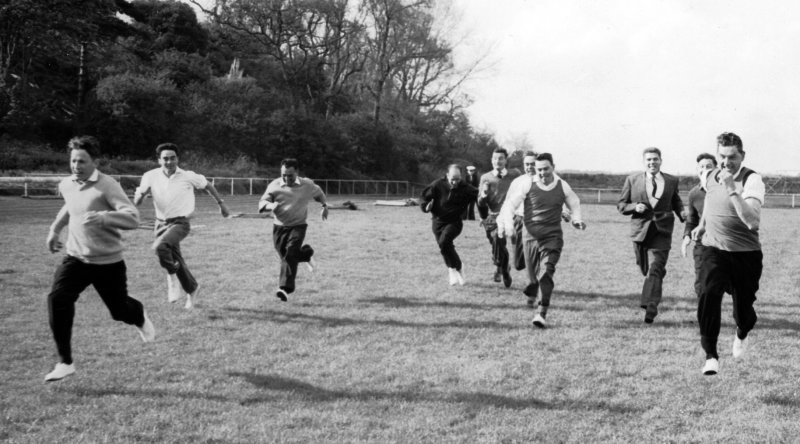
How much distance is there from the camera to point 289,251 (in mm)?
8539

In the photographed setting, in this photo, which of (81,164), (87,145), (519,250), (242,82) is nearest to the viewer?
(81,164)

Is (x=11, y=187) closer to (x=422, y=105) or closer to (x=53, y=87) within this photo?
(x=53, y=87)

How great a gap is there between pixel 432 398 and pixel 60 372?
265 centimetres

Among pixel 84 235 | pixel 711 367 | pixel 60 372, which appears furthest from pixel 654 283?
pixel 60 372

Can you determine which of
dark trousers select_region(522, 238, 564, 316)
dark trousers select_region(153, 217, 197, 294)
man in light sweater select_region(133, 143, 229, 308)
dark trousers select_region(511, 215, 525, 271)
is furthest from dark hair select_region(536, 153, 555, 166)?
dark trousers select_region(153, 217, 197, 294)

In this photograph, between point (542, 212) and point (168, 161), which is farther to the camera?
point (168, 161)

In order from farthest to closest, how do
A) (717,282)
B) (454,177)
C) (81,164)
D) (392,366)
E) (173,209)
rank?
(454,177), (173,209), (392,366), (717,282), (81,164)

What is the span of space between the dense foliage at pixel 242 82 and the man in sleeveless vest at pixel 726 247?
33313mm

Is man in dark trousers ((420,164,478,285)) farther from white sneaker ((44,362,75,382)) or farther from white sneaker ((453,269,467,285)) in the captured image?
white sneaker ((44,362,75,382))

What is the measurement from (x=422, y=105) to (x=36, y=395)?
5239 centimetres

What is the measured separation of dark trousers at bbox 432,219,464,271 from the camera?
9906 mm

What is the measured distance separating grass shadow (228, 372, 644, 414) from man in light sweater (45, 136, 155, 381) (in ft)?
4.69

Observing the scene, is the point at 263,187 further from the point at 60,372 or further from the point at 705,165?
the point at 60,372

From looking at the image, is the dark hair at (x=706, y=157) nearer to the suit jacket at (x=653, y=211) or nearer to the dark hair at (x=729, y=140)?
the suit jacket at (x=653, y=211)
